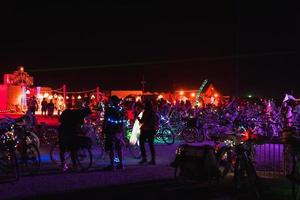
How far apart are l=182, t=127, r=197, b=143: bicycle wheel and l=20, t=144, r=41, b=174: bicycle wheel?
8985 millimetres

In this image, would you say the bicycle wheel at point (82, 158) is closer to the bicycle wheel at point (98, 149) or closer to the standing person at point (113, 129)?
the standing person at point (113, 129)

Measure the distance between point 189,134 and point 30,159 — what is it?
9244mm

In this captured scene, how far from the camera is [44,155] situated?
14.6 m

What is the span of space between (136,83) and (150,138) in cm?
5875

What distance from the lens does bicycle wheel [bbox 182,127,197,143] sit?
1959 cm

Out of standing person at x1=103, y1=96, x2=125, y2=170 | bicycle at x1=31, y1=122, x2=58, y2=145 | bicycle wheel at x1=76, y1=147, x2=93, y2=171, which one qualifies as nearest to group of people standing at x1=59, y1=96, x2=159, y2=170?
standing person at x1=103, y1=96, x2=125, y2=170

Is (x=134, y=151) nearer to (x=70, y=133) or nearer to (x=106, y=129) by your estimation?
(x=106, y=129)

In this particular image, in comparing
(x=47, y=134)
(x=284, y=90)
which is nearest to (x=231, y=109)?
(x=47, y=134)

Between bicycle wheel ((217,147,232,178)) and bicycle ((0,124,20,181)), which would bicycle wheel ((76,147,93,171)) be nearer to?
bicycle ((0,124,20,181))

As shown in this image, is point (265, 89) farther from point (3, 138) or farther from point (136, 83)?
point (3, 138)

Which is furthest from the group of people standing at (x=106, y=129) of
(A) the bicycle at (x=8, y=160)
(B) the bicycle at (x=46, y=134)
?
(B) the bicycle at (x=46, y=134)

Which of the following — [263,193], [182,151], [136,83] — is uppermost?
[136,83]

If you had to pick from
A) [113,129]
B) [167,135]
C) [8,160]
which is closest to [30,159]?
[8,160]

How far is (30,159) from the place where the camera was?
38.1 ft
